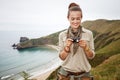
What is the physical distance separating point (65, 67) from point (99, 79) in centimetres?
566

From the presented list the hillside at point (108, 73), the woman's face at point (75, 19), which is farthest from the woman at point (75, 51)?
the hillside at point (108, 73)

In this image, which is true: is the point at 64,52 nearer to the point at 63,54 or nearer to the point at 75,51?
the point at 63,54

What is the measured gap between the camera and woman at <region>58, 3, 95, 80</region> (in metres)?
5.16

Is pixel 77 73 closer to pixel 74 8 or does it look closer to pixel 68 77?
pixel 68 77

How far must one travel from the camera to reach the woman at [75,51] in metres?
5.16

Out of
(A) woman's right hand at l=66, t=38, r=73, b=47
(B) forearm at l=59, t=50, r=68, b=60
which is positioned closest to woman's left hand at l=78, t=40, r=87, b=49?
(A) woman's right hand at l=66, t=38, r=73, b=47

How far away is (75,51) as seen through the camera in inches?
204

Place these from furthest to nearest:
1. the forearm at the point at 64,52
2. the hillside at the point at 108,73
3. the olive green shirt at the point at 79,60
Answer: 1. the hillside at the point at 108,73
2. the olive green shirt at the point at 79,60
3. the forearm at the point at 64,52

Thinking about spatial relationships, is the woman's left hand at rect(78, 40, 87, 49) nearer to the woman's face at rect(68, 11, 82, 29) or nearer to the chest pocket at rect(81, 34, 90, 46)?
the chest pocket at rect(81, 34, 90, 46)

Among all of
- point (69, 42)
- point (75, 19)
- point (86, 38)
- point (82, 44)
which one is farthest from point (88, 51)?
point (75, 19)

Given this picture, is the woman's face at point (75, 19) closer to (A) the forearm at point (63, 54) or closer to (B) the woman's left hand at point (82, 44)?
(B) the woman's left hand at point (82, 44)

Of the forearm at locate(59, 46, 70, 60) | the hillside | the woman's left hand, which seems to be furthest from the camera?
the hillside

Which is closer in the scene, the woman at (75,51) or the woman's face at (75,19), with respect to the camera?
the woman at (75,51)

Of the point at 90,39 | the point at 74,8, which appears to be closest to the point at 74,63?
the point at 90,39
